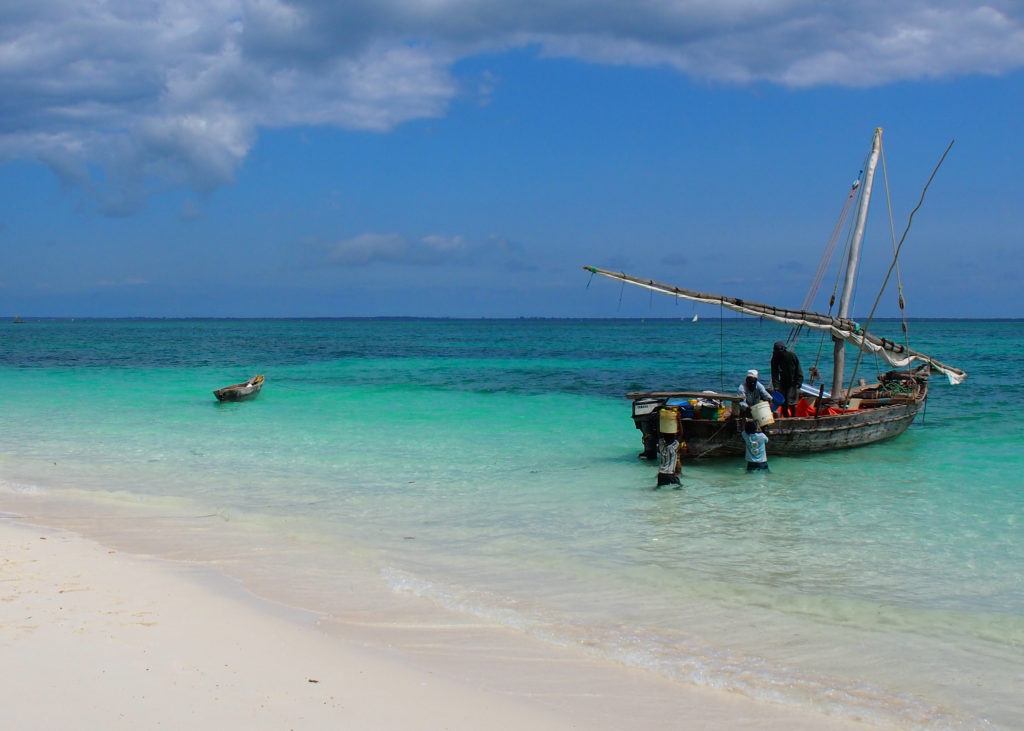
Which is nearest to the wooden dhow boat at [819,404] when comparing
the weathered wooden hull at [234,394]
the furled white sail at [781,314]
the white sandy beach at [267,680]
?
the furled white sail at [781,314]

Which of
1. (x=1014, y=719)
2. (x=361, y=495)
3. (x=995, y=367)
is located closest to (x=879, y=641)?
(x=1014, y=719)

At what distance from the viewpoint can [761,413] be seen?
15195 mm

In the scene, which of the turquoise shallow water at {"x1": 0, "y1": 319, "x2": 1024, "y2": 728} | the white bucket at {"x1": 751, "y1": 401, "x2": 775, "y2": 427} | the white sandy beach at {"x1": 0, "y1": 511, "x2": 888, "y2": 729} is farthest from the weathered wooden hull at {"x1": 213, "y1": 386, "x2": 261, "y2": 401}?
the white sandy beach at {"x1": 0, "y1": 511, "x2": 888, "y2": 729}

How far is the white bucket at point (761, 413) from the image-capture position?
15188 millimetres

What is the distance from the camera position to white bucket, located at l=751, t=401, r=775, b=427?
49.8ft

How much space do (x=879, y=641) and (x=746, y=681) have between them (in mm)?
1773

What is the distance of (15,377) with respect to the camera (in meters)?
37.6

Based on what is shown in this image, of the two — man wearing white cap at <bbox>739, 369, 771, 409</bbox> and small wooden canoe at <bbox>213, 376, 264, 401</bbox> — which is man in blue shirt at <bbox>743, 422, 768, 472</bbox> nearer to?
man wearing white cap at <bbox>739, 369, 771, 409</bbox>

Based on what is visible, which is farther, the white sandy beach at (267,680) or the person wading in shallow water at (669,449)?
the person wading in shallow water at (669,449)

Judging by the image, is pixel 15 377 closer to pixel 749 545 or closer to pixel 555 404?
pixel 555 404

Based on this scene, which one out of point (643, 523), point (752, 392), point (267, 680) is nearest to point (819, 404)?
point (752, 392)

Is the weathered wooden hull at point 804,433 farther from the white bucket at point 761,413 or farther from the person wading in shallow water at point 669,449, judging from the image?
the person wading in shallow water at point 669,449

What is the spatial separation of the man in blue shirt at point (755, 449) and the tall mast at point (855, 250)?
4.69 metres

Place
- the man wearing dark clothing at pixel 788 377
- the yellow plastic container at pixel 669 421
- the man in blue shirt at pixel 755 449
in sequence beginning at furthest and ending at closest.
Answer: the man wearing dark clothing at pixel 788 377 → the man in blue shirt at pixel 755 449 → the yellow plastic container at pixel 669 421
